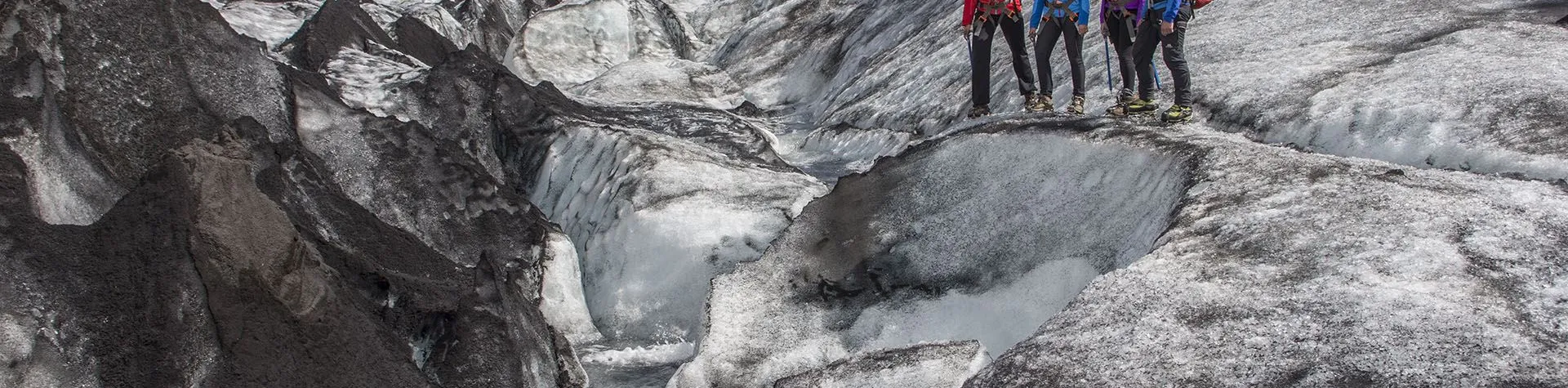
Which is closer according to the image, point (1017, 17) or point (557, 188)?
point (1017, 17)

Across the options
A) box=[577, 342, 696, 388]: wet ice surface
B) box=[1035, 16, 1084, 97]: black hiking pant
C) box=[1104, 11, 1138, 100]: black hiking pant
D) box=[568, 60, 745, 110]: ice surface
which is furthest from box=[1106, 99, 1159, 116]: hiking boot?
box=[568, 60, 745, 110]: ice surface

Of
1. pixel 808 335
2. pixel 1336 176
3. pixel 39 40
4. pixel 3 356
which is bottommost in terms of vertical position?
pixel 808 335

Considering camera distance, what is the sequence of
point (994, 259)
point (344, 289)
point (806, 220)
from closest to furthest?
1. point (344, 289)
2. point (994, 259)
3. point (806, 220)

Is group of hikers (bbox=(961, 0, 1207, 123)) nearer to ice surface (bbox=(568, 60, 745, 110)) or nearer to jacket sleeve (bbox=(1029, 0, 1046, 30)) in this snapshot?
jacket sleeve (bbox=(1029, 0, 1046, 30))

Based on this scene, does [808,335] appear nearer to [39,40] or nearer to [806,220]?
[806,220]

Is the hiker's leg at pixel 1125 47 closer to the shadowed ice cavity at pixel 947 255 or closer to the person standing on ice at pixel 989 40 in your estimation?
the person standing on ice at pixel 989 40

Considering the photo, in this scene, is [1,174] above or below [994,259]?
above

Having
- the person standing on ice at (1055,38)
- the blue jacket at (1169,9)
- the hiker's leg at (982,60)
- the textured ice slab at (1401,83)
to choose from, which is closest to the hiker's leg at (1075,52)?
the person standing on ice at (1055,38)

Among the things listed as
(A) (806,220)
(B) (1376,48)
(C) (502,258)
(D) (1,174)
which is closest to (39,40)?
(D) (1,174)
